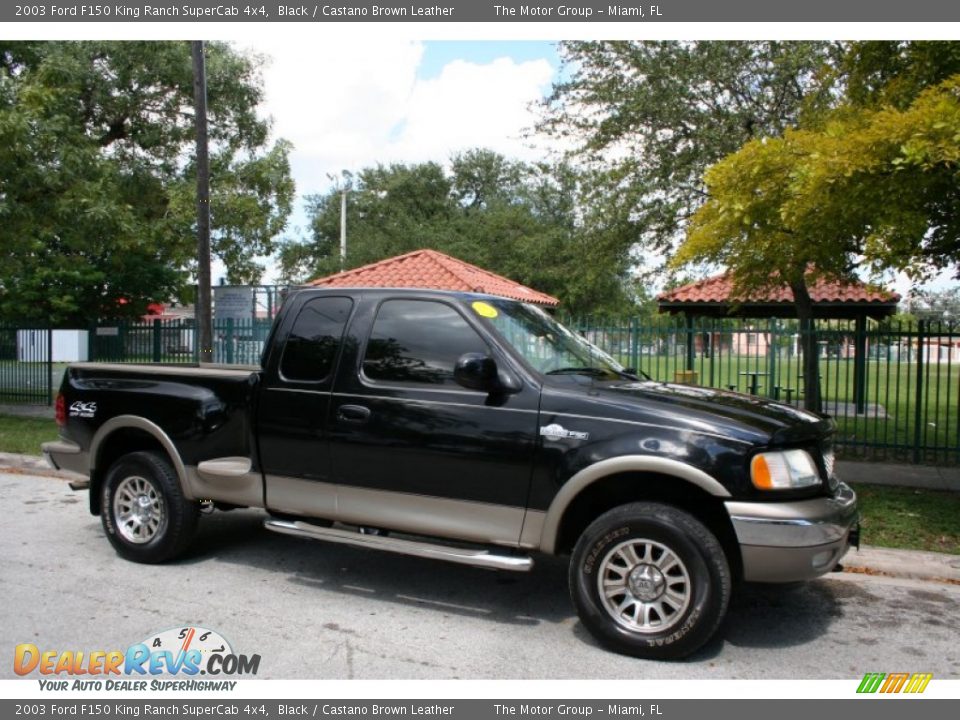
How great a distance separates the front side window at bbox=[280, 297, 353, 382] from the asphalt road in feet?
5.01

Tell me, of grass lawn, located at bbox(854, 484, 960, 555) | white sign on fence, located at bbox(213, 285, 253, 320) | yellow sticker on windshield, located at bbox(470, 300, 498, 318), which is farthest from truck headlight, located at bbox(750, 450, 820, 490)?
white sign on fence, located at bbox(213, 285, 253, 320)

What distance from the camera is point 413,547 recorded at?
15.2ft

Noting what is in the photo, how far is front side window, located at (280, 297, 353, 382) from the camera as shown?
5.21 metres

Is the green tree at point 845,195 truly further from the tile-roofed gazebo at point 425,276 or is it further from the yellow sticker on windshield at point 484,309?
the tile-roofed gazebo at point 425,276

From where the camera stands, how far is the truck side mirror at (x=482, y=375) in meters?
4.41

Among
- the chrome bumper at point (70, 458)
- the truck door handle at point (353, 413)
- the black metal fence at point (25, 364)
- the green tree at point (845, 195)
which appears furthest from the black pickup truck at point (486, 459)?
the black metal fence at point (25, 364)

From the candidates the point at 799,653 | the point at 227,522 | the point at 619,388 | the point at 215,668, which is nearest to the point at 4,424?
the point at 227,522

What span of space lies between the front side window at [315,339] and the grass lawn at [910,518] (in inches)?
188

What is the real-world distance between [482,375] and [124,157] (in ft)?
57.9

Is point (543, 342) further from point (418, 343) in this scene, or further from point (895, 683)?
point (895, 683)

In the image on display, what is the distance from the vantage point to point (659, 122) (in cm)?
1457

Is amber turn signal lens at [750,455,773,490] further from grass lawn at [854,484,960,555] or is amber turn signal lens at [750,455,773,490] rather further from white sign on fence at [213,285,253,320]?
white sign on fence at [213,285,253,320]

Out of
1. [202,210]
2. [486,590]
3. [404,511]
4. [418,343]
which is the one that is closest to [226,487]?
[404,511]

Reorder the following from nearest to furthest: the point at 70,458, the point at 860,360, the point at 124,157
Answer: the point at 70,458 < the point at 860,360 < the point at 124,157
